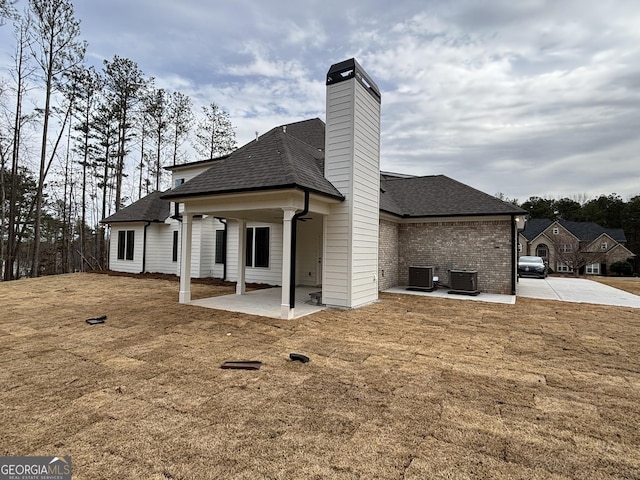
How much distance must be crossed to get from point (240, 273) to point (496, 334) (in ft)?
22.5

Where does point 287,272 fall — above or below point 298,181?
below

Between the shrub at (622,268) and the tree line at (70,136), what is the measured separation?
1368 inches

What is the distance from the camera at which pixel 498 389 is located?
326 centimetres

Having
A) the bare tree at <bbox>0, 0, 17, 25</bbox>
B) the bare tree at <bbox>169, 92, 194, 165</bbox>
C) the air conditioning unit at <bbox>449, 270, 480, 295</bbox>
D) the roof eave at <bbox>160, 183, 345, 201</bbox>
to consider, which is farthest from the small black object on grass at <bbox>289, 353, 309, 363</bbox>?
the bare tree at <bbox>169, 92, 194, 165</bbox>

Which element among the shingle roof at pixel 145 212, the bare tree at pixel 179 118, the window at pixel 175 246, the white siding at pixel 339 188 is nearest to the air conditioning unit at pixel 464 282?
the white siding at pixel 339 188

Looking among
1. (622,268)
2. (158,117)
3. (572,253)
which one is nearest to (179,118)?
(158,117)

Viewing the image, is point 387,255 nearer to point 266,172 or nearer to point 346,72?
point 266,172

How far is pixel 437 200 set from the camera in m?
11.8

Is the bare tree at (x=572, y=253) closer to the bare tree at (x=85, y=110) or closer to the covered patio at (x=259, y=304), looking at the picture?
the covered patio at (x=259, y=304)

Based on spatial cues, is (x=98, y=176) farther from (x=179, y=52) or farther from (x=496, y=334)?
(x=496, y=334)

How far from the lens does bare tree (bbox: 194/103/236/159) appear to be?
20.5 m

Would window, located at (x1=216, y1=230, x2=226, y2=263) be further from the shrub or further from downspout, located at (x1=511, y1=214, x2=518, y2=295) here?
the shrub

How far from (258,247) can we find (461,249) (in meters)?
7.70

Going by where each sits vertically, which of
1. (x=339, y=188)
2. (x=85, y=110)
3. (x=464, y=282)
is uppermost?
(x=85, y=110)
